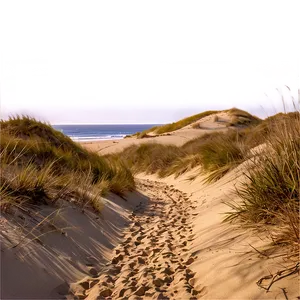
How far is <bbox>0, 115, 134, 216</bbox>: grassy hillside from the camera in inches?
161

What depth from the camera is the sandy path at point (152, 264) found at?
296 centimetres

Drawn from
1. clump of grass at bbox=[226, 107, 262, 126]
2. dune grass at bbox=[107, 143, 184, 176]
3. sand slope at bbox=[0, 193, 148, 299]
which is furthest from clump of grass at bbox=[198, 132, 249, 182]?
clump of grass at bbox=[226, 107, 262, 126]

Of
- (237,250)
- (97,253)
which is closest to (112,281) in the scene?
(97,253)

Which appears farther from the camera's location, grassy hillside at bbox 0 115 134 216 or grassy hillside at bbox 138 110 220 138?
grassy hillside at bbox 138 110 220 138

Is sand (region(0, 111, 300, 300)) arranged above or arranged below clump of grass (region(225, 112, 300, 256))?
below

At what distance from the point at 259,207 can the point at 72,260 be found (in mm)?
1968

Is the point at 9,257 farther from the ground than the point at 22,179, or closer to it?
closer to it

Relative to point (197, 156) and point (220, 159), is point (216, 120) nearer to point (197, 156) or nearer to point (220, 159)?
point (197, 156)

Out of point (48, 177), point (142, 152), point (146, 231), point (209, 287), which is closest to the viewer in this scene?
point (209, 287)

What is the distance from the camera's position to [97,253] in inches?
158

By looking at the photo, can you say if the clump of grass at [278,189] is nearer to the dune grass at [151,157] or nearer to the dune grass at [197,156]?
the dune grass at [197,156]

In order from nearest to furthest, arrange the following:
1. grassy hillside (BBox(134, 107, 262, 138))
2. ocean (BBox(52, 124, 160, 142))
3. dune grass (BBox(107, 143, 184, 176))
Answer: dune grass (BBox(107, 143, 184, 176)) → grassy hillside (BBox(134, 107, 262, 138)) → ocean (BBox(52, 124, 160, 142))

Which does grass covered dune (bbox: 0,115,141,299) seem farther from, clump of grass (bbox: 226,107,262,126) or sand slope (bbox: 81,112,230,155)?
clump of grass (bbox: 226,107,262,126)

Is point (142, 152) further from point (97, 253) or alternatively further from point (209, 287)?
point (209, 287)
